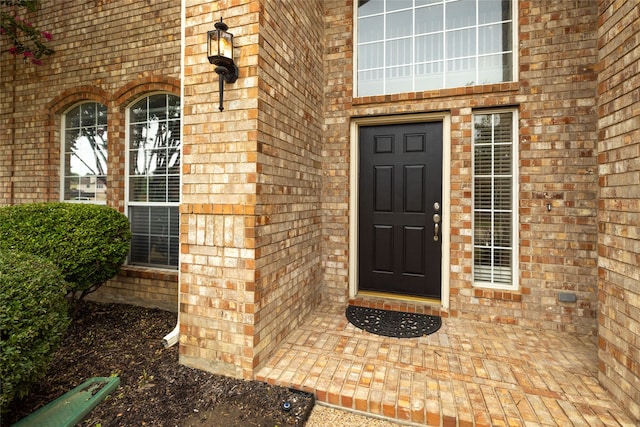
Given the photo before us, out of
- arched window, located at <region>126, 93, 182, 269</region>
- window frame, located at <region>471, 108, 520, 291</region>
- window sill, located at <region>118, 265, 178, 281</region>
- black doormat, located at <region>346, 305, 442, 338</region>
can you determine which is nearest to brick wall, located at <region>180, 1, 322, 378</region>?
black doormat, located at <region>346, 305, 442, 338</region>

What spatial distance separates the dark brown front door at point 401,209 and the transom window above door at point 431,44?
19.4 inches

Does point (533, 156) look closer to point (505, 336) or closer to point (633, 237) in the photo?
point (633, 237)

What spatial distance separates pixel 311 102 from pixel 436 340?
2.46 metres

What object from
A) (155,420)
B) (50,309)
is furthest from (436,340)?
(50,309)

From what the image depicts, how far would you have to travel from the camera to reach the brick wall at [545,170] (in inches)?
103

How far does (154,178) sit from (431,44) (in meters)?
3.50

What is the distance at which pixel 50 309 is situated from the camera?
5.73 ft

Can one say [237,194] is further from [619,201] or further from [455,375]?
[619,201]

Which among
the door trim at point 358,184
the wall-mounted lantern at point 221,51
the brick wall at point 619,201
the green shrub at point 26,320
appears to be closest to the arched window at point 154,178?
the green shrub at point 26,320

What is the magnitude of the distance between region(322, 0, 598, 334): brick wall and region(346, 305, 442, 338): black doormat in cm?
36

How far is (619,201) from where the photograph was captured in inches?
72.1

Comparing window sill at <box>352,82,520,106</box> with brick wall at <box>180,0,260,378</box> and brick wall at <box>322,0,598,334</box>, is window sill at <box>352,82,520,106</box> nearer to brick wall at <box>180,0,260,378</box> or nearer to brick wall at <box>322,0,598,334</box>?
brick wall at <box>322,0,598,334</box>

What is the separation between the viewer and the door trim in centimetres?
293

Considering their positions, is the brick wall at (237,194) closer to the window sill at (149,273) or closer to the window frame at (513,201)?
the window sill at (149,273)
